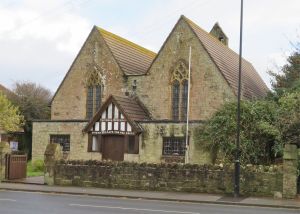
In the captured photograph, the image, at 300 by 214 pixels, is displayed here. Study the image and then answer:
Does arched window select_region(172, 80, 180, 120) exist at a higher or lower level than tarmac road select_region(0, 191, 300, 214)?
higher

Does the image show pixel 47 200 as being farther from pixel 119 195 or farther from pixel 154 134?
pixel 154 134

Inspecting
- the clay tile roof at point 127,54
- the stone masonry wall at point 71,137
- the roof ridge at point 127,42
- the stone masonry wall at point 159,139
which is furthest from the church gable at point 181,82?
the roof ridge at point 127,42

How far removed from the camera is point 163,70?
3397 centimetres

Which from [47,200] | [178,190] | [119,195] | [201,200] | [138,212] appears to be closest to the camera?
[138,212]

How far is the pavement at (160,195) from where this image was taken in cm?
1844

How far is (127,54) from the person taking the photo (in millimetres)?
38125

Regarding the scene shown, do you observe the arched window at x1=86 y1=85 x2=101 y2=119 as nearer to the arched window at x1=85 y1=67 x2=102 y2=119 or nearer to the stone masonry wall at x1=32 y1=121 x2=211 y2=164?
the arched window at x1=85 y1=67 x2=102 y2=119

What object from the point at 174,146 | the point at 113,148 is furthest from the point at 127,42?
the point at 174,146

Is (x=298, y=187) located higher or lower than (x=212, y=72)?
lower

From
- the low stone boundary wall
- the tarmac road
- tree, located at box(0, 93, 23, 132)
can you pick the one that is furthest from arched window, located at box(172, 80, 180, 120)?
tree, located at box(0, 93, 23, 132)

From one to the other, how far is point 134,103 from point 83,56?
615cm

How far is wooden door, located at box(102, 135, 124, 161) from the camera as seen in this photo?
31.3m

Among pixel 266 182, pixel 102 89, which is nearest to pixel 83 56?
pixel 102 89

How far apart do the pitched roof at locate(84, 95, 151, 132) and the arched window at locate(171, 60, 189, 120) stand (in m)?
1.96
